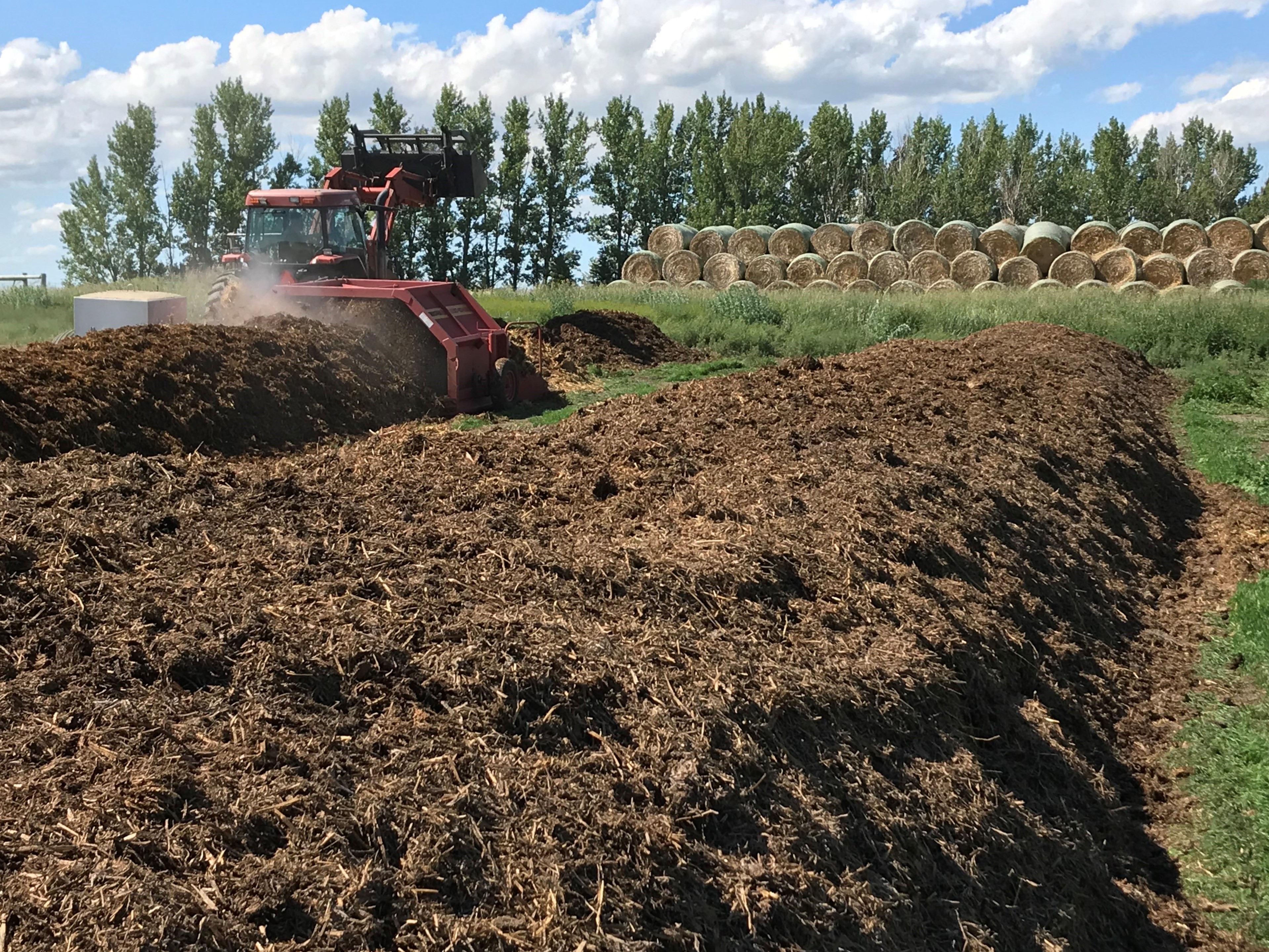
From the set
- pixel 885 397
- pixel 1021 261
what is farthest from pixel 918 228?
pixel 885 397

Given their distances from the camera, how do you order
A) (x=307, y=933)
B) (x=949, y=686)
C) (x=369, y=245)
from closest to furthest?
(x=307, y=933) → (x=949, y=686) → (x=369, y=245)

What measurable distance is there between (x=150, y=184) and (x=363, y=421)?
1644 inches

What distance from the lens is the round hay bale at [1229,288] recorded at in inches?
941

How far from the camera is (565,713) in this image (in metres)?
3.34

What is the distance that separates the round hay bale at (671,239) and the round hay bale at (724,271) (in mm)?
1208

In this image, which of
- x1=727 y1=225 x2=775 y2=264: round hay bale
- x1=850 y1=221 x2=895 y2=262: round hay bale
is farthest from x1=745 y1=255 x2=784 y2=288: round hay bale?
x1=850 y1=221 x2=895 y2=262: round hay bale

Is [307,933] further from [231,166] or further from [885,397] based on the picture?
[231,166]

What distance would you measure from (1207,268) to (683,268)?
1395 centimetres

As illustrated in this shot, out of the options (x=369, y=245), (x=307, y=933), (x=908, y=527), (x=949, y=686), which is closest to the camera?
(x=307, y=933)

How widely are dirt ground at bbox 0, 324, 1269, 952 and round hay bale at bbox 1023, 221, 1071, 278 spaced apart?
23883 mm

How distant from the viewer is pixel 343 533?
4539 millimetres

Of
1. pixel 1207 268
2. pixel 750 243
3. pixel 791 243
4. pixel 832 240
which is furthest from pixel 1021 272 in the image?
pixel 750 243

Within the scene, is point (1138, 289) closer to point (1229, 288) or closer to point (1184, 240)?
point (1229, 288)

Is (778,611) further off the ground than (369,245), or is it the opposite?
(369,245)
